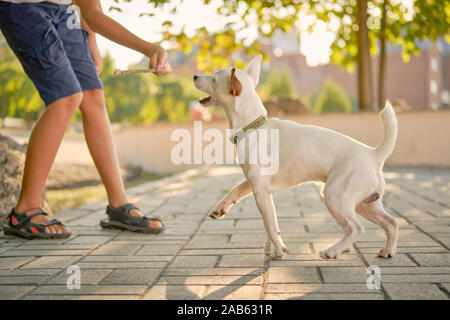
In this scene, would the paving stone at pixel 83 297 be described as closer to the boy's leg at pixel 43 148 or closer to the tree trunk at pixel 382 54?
the boy's leg at pixel 43 148

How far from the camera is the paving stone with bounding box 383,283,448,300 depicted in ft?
6.75

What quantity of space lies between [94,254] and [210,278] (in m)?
0.92

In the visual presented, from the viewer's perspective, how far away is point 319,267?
8.47 ft

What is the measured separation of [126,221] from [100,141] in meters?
0.65

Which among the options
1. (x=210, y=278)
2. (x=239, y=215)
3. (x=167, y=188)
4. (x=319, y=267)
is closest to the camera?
(x=210, y=278)

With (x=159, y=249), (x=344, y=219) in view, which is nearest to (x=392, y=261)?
(x=344, y=219)

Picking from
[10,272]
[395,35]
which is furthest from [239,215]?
[395,35]

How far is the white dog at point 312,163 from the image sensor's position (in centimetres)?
262

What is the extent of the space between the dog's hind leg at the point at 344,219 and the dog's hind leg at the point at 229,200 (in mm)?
607

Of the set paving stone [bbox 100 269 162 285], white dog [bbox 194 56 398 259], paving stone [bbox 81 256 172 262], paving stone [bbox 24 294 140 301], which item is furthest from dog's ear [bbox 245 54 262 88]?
paving stone [bbox 24 294 140 301]

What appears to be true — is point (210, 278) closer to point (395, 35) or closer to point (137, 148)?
point (395, 35)

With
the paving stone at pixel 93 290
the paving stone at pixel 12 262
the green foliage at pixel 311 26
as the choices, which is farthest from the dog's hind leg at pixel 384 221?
the green foliage at pixel 311 26

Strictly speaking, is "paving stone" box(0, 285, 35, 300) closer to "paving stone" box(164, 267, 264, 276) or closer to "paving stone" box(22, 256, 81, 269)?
"paving stone" box(22, 256, 81, 269)

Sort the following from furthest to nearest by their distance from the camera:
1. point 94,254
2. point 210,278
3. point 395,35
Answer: point 395,35
point 94,254
point 210,278
